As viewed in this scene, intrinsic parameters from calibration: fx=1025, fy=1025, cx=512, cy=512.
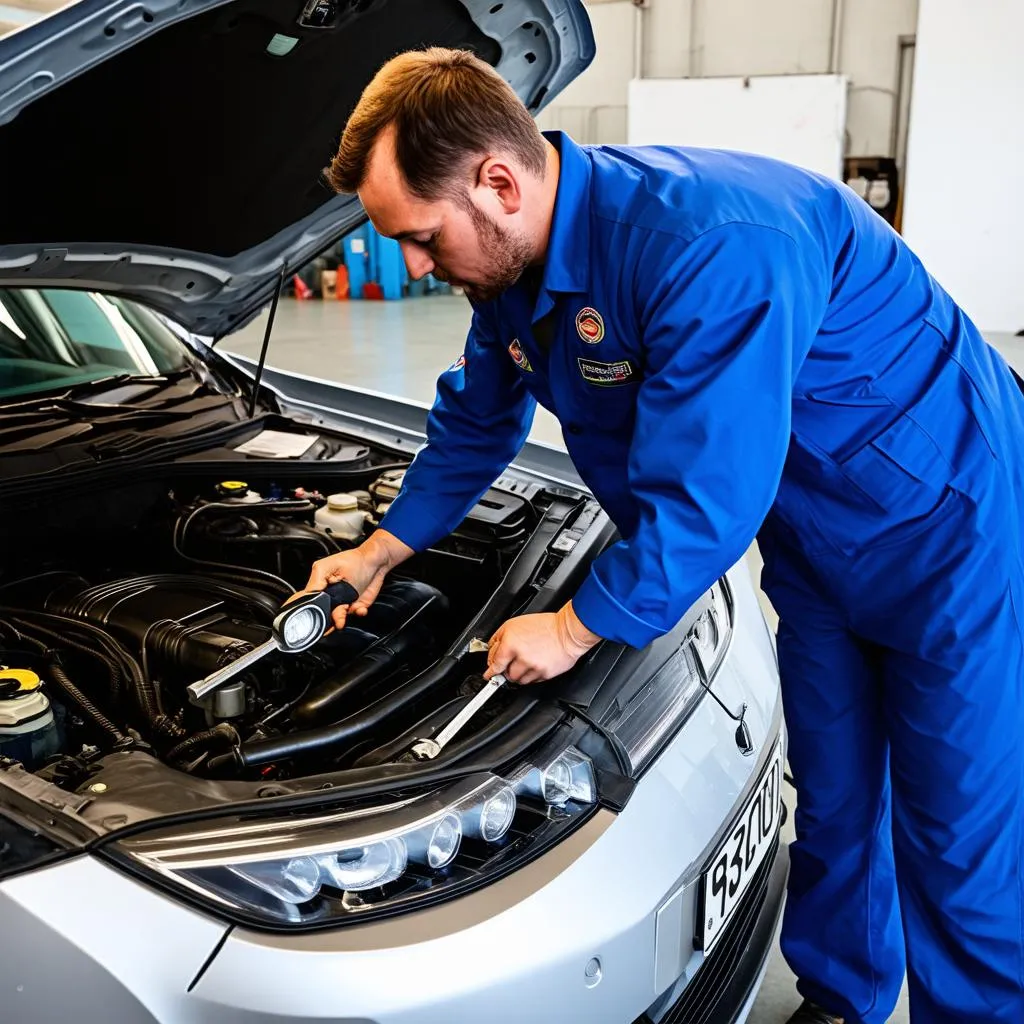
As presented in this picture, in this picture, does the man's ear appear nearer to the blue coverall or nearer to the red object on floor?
the blue coverall

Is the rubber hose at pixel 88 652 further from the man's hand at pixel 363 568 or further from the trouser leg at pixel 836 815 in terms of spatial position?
the trouser leg at pixel 836 815

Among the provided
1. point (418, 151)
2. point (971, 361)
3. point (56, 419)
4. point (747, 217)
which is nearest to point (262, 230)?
point (56, 419)

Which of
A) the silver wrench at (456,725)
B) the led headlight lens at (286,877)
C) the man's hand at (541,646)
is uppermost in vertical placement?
the man's hand at (541,646)

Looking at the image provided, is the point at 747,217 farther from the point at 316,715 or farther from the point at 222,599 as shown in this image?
the point at 222,599

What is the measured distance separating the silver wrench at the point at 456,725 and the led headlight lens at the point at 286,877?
0.64 feet

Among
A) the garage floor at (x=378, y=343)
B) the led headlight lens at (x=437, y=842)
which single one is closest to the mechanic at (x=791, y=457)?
the led headlight lens at (x=437, y=842)

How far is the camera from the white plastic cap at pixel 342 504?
1874 millimetres

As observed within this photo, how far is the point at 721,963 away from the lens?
141 cm

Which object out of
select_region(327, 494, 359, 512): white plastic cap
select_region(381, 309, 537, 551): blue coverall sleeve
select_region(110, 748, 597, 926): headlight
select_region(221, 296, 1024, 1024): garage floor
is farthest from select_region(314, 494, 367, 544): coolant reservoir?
select_region(221, 296, 1024, 1024): garage floor

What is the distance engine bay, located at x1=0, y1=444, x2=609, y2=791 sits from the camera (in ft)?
4.18

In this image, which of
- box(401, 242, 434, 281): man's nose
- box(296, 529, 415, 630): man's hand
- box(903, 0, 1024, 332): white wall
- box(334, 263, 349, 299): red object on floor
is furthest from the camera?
box(334, 263, 349, 299): red object on floor

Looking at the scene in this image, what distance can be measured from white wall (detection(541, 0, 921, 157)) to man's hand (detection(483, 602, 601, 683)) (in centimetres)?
892

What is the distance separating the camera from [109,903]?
0.97 metres

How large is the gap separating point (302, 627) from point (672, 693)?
0.51m
